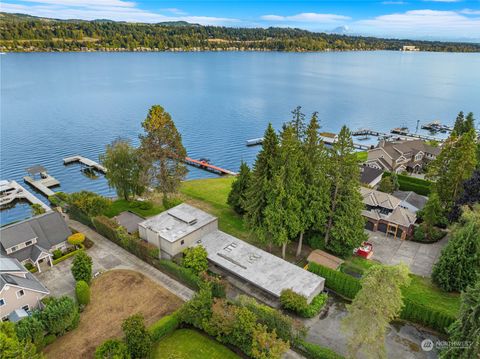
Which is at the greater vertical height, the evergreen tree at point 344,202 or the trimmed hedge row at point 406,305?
the evergreen tree at point 344,202

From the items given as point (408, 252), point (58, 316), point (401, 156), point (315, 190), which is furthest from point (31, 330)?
point (401, 156)

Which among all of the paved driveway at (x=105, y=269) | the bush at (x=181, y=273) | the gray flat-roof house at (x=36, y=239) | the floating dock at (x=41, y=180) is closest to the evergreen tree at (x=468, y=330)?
the bush at (x=181, y=273)

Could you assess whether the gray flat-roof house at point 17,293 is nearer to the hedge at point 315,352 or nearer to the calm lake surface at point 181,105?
the hedge at point 315,352

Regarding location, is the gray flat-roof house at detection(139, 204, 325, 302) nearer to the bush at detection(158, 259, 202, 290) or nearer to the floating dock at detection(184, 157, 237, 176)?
the bush at detection(158, 259, 202, 290)

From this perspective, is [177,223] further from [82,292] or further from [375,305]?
[375,305]

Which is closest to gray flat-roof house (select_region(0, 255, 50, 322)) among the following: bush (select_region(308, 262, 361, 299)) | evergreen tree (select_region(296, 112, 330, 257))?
bush (select_region(308, 262, 361, 299))

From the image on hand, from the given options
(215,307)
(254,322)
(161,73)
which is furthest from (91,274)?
(161,73)

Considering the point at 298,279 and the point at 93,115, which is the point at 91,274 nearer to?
the point at 298,279
